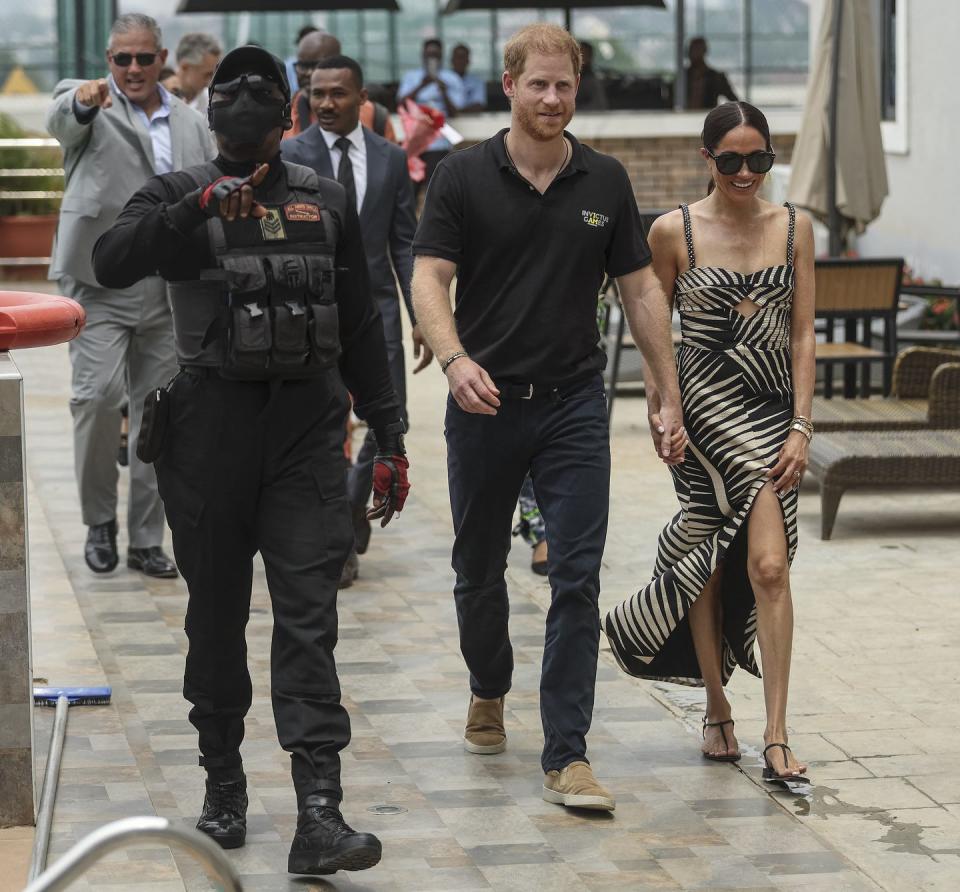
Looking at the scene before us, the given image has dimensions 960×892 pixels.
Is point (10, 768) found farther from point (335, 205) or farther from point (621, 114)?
point (621, 114)

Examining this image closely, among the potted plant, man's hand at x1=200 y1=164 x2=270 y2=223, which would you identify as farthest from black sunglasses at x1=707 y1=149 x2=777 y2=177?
the potted plant

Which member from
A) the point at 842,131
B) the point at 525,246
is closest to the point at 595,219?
the point at 525,246

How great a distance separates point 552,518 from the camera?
5.39m

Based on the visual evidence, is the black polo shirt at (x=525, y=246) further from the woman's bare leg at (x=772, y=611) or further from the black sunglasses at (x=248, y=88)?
the black sunglasses at (x=248, y=88)

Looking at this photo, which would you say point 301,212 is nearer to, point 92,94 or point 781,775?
point 781,775

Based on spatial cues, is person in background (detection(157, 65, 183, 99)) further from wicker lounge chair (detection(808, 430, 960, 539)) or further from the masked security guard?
the masked security guard

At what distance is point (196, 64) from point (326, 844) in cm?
682

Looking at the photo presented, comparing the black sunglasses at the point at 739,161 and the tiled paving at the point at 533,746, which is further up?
the black sunglasses at the point at 739,161

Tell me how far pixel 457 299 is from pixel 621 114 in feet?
61.0

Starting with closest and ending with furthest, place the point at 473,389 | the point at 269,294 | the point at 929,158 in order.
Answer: the point at 269,294 < the point at 473,389 < the point at 929,158

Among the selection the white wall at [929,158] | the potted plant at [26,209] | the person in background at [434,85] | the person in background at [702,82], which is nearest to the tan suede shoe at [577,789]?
the white wall at [929,158]

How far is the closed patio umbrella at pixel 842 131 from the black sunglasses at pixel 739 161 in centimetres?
745

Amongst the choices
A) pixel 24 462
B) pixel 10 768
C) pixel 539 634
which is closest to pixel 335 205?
pixel 24 462

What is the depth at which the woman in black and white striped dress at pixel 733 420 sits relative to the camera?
18.3 feet
